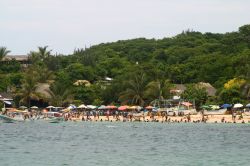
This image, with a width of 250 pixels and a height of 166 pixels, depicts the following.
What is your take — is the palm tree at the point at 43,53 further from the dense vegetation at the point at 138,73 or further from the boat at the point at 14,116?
the boat at the point at 14,116

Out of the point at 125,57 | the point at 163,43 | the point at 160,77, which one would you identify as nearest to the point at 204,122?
the point at 160,77

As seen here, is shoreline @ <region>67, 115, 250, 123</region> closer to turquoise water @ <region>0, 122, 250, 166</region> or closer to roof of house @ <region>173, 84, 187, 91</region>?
turquoise water @ <region>0, 122, 250, 166</region>

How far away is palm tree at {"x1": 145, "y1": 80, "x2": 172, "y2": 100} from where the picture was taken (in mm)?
84750

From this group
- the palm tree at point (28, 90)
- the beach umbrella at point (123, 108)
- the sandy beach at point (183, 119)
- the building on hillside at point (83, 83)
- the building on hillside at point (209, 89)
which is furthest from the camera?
the building on hillside at point (83, 83)

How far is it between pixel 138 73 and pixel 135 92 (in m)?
4.15

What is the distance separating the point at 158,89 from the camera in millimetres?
84750

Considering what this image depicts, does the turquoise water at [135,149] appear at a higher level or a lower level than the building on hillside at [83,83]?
lower

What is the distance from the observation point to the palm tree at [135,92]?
85.6 meters

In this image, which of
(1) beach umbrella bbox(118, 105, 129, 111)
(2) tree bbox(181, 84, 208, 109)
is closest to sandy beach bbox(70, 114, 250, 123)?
(1) beach umbrella bbox(118, 105, 129, 111)

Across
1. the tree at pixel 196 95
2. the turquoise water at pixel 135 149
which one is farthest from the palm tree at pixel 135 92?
the turquoise water at pixel 135 149

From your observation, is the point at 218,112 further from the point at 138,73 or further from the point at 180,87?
the point at 180,87

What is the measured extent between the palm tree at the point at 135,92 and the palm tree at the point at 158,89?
1022mm

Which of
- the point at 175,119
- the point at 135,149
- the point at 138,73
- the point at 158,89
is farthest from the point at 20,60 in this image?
the point at 135,149

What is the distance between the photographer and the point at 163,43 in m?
135
